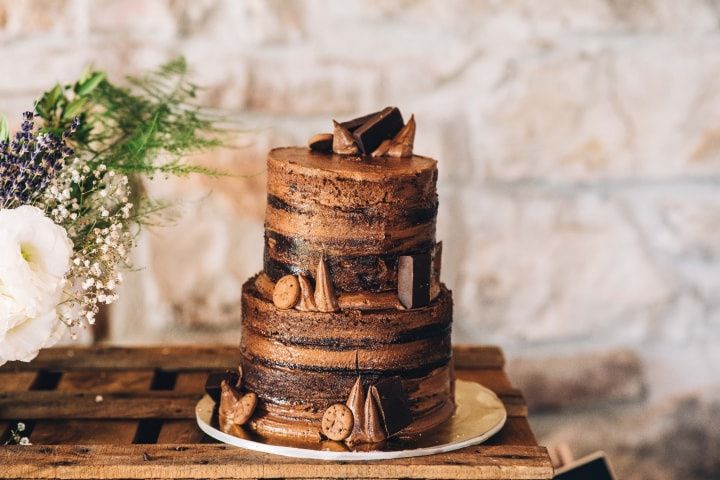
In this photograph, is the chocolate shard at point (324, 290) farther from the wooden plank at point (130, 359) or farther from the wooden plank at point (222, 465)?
the wooden plank at point (130, 359)

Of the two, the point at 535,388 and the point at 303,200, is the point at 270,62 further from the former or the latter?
the point at 535,388

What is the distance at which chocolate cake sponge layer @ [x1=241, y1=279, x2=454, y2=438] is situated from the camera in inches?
44.5

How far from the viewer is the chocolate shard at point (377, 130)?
119 centimetres

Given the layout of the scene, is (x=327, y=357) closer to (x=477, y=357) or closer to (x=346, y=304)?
(x=346, y=304)

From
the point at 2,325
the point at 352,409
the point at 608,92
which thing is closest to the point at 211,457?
the point at 352,409

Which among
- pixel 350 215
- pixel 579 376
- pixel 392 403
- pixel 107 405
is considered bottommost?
pixel 579 376

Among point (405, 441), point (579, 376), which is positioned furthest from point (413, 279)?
point (579, 376)

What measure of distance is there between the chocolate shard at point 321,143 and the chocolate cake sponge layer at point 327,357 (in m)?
0.19

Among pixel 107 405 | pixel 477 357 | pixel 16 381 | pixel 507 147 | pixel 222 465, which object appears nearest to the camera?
pixel 222 465

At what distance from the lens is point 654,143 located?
1756 mm

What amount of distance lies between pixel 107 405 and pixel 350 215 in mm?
450

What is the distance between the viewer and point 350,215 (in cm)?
111

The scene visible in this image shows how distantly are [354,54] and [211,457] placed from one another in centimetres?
83

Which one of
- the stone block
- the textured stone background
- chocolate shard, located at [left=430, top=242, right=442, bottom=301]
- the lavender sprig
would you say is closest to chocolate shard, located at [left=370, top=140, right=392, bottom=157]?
chocolate shard, located at [left=430, top=242, right=442, bottom=301]
